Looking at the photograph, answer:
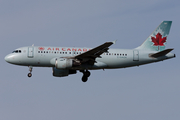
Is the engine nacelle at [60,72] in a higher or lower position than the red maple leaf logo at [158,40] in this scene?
lower

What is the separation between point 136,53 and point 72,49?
8.65 metres

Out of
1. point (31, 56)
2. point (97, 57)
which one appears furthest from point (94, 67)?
point (31, 56)

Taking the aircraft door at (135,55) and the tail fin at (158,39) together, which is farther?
the tail fin at (158,39)

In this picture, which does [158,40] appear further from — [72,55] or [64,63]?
[64,63]

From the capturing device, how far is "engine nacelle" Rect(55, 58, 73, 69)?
1756 inches

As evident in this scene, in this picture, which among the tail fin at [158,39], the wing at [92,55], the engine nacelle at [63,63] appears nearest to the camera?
the wing at [92,55]

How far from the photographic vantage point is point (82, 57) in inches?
1781

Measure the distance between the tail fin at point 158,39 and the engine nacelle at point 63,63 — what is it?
441 inches

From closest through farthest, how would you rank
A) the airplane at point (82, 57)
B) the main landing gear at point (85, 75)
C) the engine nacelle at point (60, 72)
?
the airplane at point (82, 57) → the main landing gear at point (85, 75) → the engine nacelle at point (60, 72)

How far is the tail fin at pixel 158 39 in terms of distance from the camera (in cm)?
5074

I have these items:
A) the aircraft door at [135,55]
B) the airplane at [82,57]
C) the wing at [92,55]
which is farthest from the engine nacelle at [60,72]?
the aircraft door at [135,55]

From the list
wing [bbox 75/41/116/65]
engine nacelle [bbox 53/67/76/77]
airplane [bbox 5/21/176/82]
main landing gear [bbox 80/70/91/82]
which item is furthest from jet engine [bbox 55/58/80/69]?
engine nacelle [bbox 53/67/76/77]

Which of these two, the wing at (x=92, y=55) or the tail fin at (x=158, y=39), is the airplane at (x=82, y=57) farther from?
the tail fin at (x=158, y=39)

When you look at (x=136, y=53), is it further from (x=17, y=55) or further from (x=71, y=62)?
(x=17, y=55)
